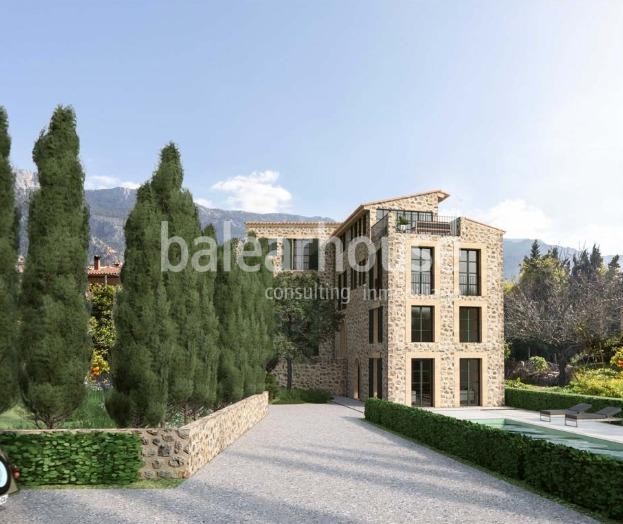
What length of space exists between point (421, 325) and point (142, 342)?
19.9 metres

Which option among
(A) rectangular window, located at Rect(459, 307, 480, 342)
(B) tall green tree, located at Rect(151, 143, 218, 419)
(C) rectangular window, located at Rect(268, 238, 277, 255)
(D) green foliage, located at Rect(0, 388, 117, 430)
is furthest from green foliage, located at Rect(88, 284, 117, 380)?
(A) rectangular window, located at Rect(459, 307, 480, 342)

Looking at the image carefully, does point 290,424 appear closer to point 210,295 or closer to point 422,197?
point 210,295

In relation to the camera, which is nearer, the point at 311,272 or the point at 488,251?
the point at 488,251

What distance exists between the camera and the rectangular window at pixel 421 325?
3123 centimetres

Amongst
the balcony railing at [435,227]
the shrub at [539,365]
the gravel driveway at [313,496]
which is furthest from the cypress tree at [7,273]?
the shrub at [539,365]

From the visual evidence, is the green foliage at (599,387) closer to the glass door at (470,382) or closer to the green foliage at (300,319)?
the glass door at (470,382)

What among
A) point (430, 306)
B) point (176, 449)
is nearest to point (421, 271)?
point (430, 306)

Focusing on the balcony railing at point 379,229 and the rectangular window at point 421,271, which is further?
the balcony railing at point 379,229

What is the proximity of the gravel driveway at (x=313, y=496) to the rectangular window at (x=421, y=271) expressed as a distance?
1641cm

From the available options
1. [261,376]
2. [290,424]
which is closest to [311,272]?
[261,376]

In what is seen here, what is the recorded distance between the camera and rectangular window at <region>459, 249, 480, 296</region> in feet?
106

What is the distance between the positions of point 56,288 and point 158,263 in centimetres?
213

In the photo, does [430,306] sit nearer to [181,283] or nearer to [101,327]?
[101,327]

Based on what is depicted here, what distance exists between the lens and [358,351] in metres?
37.4
